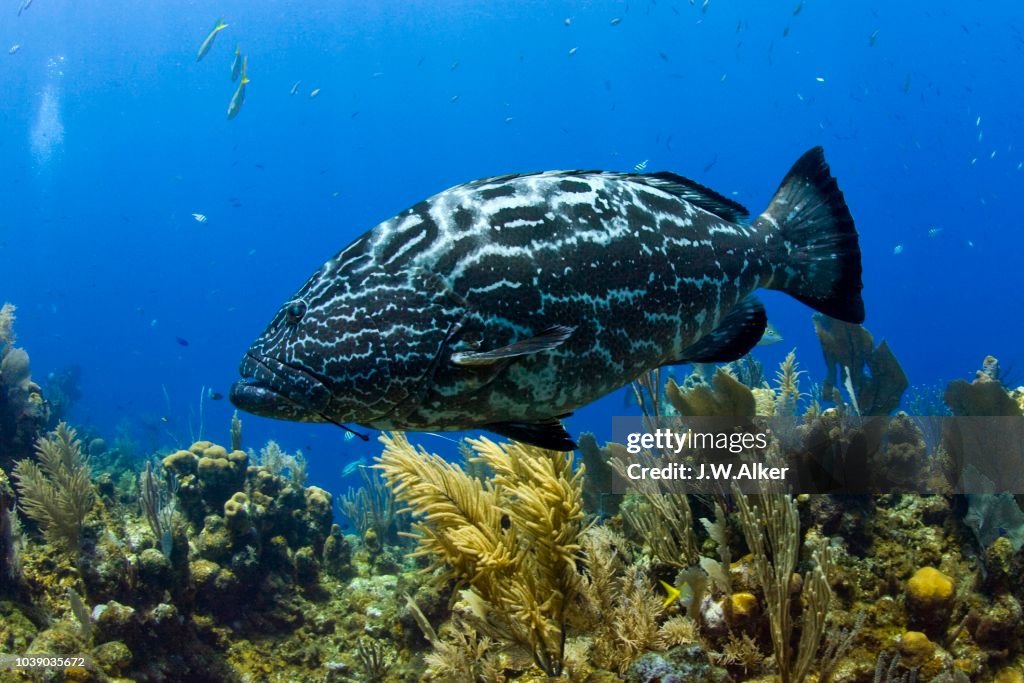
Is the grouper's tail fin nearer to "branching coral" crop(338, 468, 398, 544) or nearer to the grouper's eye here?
the grouper's eye

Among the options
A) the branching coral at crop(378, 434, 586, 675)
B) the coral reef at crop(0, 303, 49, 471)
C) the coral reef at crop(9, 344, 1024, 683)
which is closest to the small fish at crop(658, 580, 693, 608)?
the coral reef at crop(9, 344, 1024, 683)

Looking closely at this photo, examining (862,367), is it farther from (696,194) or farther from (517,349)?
(517,349)

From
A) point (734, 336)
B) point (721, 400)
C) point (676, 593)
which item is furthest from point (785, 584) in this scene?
point (721, 400)

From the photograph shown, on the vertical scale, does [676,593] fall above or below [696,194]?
below

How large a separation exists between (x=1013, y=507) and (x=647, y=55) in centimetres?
8241

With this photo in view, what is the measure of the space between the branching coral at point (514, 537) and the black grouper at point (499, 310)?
1282 millimetres

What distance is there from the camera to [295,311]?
2.41m

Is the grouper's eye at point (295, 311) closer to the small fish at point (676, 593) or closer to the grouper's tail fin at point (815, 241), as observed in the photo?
A: the grouper's tail fin at point (815, 241)

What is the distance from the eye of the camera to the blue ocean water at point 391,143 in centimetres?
7319

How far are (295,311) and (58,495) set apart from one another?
20.5ft

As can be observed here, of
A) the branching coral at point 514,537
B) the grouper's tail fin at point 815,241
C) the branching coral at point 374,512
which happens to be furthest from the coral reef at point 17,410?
the grouper's tail fin at point 815,241

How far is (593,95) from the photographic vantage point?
8138 cm

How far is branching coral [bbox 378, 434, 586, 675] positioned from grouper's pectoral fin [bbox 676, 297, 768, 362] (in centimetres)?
115

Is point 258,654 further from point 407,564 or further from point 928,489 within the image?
point 928,489
